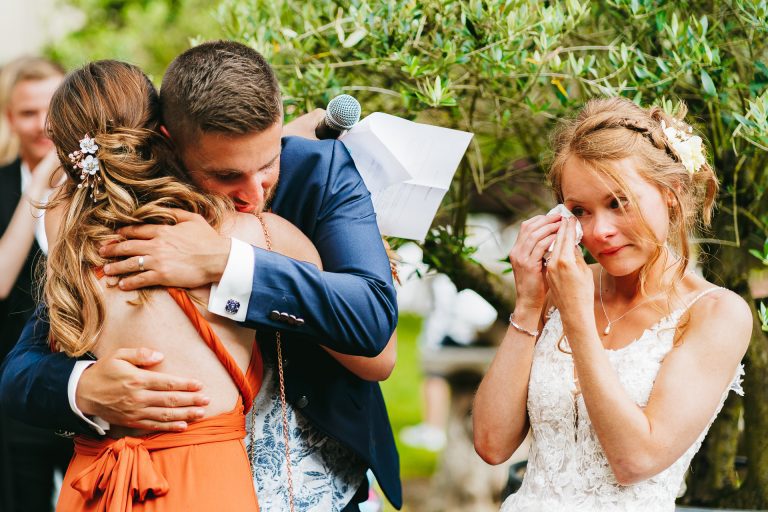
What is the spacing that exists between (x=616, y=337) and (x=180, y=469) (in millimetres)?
1225

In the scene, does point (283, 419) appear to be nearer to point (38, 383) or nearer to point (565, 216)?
point (38, 383)

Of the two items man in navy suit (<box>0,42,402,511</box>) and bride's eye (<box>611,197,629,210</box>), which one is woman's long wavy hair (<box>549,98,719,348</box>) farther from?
man in navy suit (<box>0,42,402,511</box>)

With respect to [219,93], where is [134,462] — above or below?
below

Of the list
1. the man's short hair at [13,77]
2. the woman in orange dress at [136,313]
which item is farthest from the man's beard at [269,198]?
the man's short hair at [13,77]

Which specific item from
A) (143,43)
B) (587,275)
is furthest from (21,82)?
(143,43)

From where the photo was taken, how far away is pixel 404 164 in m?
2.53

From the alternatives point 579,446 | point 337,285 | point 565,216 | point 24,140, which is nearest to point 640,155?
point 565,216

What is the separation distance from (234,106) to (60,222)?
54cm

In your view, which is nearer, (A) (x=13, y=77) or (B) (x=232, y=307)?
(B) (x=232, y=307)

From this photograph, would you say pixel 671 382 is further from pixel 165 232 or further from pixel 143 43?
pixel 143 43

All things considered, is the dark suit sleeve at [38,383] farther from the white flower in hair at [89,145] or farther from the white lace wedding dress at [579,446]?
the white lace wedding dress at [579,446]

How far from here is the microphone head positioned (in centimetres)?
247

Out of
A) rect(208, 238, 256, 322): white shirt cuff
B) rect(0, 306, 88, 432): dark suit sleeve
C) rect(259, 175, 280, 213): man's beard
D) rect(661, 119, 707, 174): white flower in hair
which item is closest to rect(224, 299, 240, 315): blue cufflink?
rect(208, 238, 256, 322): white shirt cuff

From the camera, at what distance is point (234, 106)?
2070 millimetres
